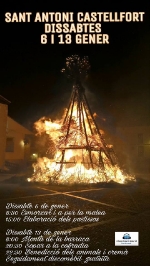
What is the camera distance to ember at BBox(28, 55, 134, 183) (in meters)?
15.5

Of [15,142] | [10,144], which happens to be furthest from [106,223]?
[10,144]

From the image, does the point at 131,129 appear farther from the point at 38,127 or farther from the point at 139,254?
the point at 139,254

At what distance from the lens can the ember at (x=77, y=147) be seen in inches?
612

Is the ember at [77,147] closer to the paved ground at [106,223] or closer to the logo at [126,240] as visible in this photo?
the paved ground at [106,223]

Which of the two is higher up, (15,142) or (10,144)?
(15,142)

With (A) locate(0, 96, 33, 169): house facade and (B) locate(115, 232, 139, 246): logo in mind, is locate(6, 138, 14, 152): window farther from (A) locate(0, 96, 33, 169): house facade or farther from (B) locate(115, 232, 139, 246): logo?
(B) locate(115, 232, 139, 246): logo

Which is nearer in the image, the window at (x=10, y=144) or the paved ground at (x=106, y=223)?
Result: the paved ground at (x=106, y=223)

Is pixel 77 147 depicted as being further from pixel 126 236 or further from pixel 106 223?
pixel 126 236

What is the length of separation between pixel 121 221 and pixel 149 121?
38.8 metres

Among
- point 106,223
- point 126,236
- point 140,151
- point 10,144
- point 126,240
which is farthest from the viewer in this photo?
point 140,151

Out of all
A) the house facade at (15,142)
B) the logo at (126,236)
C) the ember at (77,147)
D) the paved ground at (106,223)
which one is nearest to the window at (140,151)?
the house facade at (15,142)

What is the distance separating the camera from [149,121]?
143 feet

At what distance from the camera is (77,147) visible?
53.7 feet

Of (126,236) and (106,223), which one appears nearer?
(126,236)
